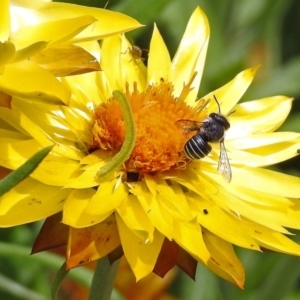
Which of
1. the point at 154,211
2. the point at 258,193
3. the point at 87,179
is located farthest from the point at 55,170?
the point at 258,193

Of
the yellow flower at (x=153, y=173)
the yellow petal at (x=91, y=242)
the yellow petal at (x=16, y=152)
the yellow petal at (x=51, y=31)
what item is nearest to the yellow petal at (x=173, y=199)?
the yellow flower at (x=153, y=173)

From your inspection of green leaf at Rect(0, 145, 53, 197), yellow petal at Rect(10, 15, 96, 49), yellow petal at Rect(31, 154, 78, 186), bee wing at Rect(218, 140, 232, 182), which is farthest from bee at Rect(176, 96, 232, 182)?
green leaf at Rect(0, 145, 53, 197)

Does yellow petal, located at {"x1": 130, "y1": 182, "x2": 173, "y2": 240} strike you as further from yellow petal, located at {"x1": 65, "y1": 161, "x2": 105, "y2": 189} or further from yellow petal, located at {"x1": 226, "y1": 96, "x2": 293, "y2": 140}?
yellow petal, located at {"x1": 226, "y1": 96, "x2": 293, "y2": 140}

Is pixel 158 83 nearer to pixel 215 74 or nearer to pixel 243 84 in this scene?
pixel 243 84

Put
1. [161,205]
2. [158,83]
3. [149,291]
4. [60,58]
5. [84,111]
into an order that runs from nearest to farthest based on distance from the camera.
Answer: [60,58] < [161,205] < [84,111] < [158,83] < [149,291]

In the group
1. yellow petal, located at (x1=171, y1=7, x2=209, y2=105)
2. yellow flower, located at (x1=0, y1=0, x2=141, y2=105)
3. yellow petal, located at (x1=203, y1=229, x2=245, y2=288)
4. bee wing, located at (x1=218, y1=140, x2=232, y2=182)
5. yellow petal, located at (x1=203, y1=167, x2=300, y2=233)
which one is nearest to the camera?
yellow flower, located at (x1=0, y1=0, x2=141, y2=105)

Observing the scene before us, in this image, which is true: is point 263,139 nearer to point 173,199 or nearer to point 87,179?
point 173,199

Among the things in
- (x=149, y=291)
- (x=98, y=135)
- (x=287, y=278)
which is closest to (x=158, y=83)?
(x=98, y=135)
